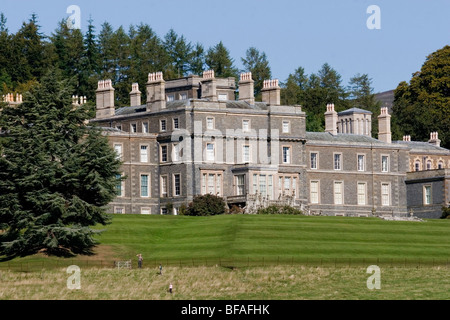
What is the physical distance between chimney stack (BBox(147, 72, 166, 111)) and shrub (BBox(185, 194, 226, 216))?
10.6 metres

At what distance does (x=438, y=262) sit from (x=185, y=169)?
3272 cm

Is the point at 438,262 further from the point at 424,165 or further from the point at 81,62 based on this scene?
the point at 81,62

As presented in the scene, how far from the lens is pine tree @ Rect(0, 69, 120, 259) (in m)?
85.2

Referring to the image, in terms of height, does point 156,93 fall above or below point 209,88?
below

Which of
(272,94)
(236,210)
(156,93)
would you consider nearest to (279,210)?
(236,210)

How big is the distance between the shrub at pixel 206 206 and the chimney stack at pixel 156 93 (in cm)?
1063

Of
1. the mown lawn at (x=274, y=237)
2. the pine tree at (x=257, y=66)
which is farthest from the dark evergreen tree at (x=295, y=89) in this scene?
the mown lawn at (x=274, y=237)

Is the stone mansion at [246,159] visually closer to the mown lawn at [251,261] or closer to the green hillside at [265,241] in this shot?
the green hillside at [265,241]

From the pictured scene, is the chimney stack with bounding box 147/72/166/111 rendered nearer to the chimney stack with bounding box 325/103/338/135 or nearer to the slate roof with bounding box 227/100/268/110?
the slate roof with bounding box 227/100/268/110

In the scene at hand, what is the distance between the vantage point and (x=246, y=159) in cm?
11394

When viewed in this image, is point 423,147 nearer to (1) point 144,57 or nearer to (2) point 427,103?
(2) point 427,103

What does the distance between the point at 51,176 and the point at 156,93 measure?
30.3 m
